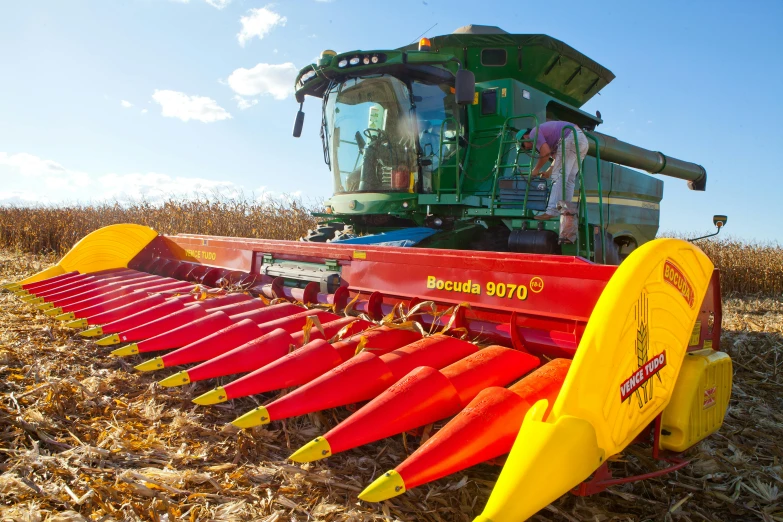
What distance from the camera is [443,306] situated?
2.73 m

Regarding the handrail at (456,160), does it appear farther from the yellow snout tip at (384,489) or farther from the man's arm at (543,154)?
the yellow snout tip at (384,489)

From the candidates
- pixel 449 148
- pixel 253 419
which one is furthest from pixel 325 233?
pixel 253 419

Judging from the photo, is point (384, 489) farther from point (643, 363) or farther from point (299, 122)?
point (299, 122)

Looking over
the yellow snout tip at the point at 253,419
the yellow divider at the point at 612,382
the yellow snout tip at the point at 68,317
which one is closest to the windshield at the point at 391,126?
the yellow snout tip at the point at 68,317

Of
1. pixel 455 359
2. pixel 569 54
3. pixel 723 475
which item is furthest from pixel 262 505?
pixel 569 54

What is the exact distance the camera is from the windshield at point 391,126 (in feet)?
15.5

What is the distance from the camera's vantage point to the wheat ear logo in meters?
1.65

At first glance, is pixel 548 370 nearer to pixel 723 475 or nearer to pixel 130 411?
pixel 723 475

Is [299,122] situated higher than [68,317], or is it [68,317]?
[299,122]

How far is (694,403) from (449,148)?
337 centimetres

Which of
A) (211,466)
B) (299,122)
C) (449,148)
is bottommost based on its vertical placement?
(211,466)

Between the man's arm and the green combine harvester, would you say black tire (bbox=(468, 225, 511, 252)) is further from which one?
the man's arm

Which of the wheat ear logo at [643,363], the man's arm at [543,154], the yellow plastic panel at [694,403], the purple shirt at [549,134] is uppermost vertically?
the purple shirt at [549,134]

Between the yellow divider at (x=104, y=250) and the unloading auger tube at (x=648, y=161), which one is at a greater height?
the unloading auger tube at (x=648, y=161)
